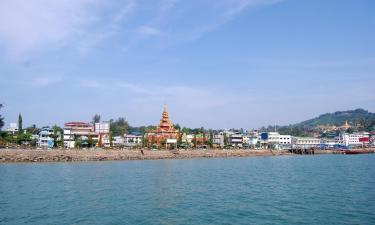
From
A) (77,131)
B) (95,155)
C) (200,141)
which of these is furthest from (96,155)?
(200,141)

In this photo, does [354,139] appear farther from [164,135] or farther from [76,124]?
[76,124]

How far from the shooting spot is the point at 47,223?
21.1 m

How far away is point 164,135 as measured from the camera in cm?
11512

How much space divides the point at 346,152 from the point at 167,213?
444 feet

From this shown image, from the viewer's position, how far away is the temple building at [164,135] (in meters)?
113

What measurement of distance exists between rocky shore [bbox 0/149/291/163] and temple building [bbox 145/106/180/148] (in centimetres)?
1287

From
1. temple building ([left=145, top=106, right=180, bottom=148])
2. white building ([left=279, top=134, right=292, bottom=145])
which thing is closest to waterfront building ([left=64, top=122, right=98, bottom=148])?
temple building ([left=145, top=106, right=180, bottom=148])

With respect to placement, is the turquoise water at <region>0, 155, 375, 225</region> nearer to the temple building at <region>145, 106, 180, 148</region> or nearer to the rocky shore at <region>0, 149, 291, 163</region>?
the rocky shore at <region>0, 149, 291, 163</region>

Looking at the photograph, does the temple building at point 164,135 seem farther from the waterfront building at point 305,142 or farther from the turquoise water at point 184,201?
the waterfront building at point 305,142

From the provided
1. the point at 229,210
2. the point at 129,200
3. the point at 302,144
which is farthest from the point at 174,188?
the point at 302,144

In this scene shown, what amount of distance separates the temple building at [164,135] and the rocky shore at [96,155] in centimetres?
1287

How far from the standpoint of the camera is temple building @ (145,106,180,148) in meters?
113

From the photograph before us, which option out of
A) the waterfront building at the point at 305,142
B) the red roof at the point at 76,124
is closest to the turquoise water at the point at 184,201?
the red roof at the point at 76,124

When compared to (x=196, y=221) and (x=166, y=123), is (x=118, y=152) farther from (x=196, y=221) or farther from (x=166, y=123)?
(x=196, y=221)
